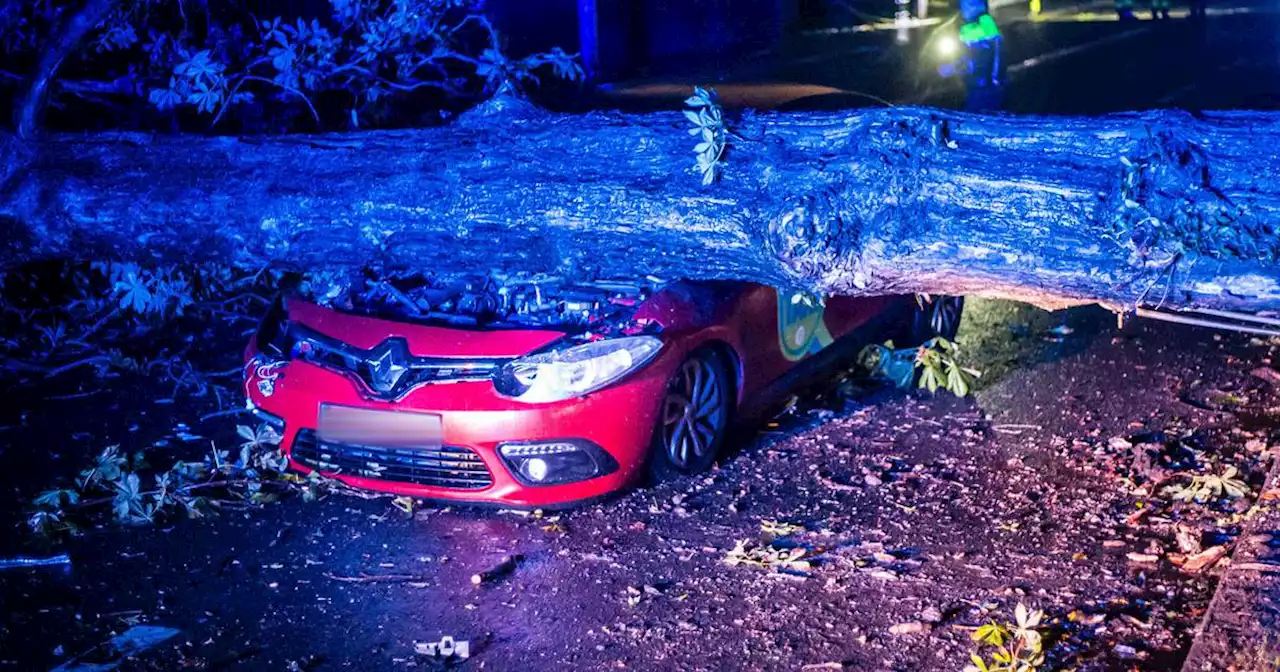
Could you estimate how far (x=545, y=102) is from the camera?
717 centimetres

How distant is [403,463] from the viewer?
15.4ft

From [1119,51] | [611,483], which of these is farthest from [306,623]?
[1119,51]

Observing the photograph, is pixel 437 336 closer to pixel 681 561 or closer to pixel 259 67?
pixel 681 561

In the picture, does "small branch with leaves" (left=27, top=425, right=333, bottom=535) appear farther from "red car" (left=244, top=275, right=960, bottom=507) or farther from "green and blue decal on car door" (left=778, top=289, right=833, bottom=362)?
"green and blue decal on car door" (left=778, top=289, right=833, bottom=362)

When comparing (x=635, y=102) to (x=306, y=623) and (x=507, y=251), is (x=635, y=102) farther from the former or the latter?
(x=306, y=623)

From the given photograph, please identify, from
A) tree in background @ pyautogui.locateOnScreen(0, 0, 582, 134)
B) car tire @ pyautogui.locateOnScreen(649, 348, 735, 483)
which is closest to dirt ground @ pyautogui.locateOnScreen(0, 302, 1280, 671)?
car tire @ pyautogui.locateOnScreen(649, 348, 735, 483)

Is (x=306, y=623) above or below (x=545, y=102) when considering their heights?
below

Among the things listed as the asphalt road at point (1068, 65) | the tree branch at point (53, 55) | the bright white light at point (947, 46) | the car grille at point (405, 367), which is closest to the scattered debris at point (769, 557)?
the car grille at point (405, 367)

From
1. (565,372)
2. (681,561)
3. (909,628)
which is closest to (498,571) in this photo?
(681,561)

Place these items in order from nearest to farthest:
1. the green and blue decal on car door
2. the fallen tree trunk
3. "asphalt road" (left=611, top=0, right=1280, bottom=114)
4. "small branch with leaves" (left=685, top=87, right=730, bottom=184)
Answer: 1. the fallen tree trunk
2. "small branch with leaves" (left=685, top=87, right=730, bottom=184)
3. the green and blue decal on car door
4. "asphalt road" (left=611, top=0, right=1280, bottom=114)

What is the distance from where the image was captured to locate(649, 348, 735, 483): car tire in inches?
194

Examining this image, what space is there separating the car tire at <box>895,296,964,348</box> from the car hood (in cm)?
278

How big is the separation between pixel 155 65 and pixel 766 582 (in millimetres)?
5105

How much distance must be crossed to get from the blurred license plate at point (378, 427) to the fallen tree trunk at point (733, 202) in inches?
23.7
